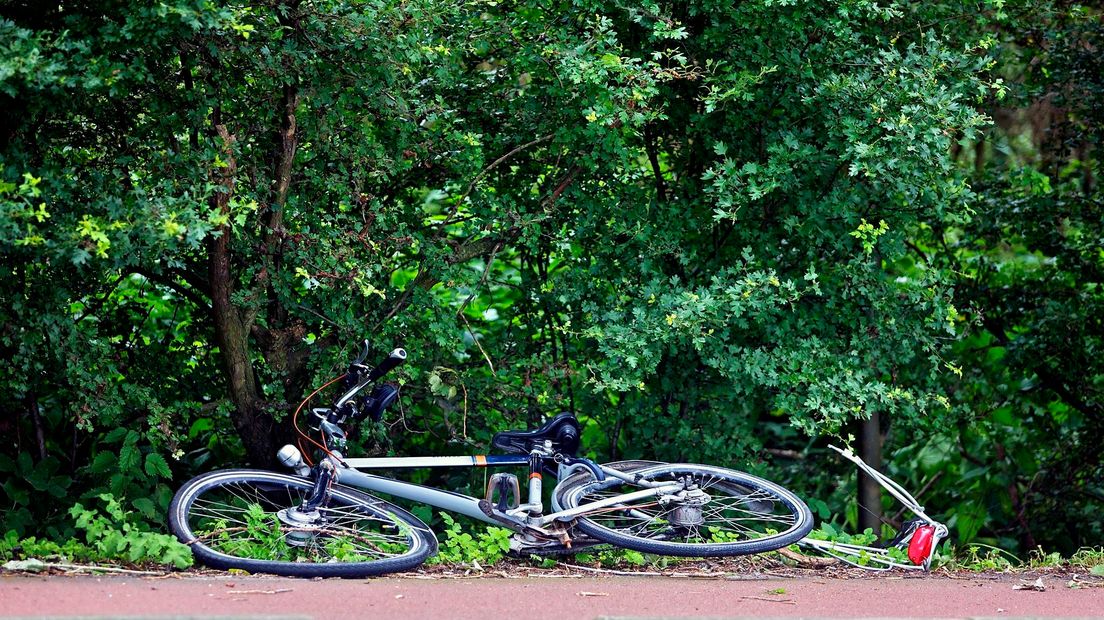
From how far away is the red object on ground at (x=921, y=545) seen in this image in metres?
5.94

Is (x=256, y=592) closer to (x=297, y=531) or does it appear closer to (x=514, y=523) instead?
(x=297, y=531)

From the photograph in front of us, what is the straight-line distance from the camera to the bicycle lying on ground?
5309 mm

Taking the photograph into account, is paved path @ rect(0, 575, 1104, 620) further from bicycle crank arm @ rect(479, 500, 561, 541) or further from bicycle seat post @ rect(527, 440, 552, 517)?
bicycle seat post @ rect(527, 440, 552, 517)

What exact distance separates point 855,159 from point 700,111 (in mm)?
1124

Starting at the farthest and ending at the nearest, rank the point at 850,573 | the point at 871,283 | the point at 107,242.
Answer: the point at 871,283 < the point at 850,573 < the point at 107,242

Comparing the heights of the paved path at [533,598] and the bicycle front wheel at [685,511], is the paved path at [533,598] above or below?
below

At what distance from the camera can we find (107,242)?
484cm

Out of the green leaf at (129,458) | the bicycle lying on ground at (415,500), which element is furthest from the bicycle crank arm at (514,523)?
the green leaf at (129,458)

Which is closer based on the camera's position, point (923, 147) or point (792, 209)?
point (923, 147)

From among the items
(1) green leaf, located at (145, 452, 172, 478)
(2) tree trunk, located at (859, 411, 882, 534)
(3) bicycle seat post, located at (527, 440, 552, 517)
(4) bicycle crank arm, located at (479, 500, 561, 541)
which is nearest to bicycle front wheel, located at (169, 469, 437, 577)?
(4) bicycle crank arm, located at (479, 500, 561, 541)

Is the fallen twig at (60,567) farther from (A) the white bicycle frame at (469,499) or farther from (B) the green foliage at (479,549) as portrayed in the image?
(B) the green foliage at (479,549)

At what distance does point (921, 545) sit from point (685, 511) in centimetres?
130

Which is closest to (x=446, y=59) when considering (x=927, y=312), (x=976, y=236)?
(x=927, y=312)

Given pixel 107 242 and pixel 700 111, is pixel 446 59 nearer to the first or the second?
pixel 700 111
